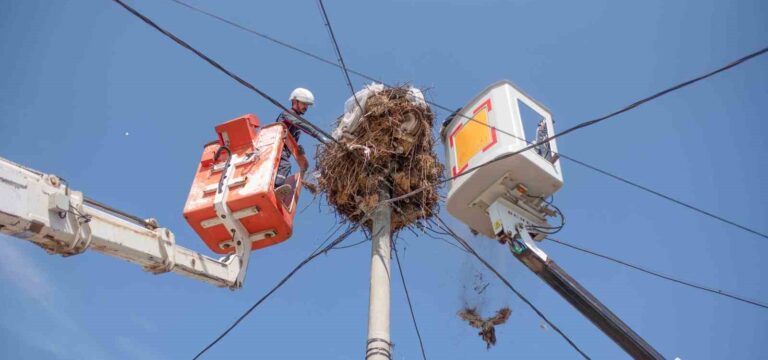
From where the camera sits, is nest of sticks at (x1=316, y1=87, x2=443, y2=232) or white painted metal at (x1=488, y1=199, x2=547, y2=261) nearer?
white painted metal at (x1=488, y1=199, x2=547, y2=261)

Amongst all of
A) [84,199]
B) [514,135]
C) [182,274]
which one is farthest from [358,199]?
[84,199]

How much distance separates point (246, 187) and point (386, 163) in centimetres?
223

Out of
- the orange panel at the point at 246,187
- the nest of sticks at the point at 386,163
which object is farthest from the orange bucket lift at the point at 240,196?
the nest of sticks at the point at 386,163

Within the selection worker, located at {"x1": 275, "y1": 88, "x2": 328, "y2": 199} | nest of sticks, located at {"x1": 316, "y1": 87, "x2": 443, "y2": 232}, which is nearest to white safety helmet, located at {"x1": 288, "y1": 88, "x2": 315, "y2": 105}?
worker, located at {"x1": 275, "y1": 88, "x2": 328, "y2": 199}

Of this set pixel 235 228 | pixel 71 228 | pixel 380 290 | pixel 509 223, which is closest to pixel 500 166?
pixel 509 223

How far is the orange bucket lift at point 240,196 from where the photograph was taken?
643cm

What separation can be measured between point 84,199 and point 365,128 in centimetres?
398

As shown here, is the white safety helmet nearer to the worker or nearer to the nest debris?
the worker

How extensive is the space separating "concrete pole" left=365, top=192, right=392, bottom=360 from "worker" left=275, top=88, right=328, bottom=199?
3.40 ft

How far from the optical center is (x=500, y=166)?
684 cm

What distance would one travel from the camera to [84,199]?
205 inches

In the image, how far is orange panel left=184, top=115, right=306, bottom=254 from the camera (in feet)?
21.1

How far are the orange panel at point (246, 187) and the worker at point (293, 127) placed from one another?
170 mm

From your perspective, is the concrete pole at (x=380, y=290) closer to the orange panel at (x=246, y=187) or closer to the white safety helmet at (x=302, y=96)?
the orange panel at (x=246, y=187)
